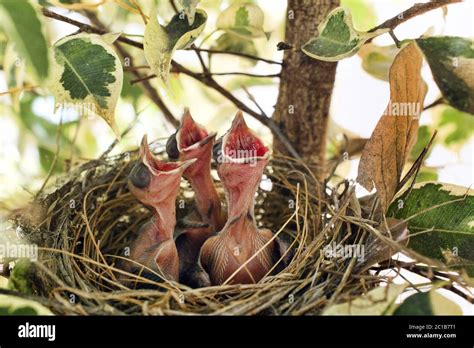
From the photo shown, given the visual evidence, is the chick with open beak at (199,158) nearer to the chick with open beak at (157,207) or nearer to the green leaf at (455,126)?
the chick with open beak at (157,207)

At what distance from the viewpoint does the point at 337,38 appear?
78 cm

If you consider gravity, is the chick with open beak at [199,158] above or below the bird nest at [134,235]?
above

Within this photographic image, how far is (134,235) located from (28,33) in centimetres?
50

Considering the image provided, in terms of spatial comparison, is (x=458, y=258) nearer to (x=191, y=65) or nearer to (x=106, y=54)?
(x=106, y=54)

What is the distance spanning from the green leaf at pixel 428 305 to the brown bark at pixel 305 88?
1.14 feet

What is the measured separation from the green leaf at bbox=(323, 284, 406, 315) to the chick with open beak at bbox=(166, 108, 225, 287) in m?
0.22

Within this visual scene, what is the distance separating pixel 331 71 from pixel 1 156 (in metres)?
0.57

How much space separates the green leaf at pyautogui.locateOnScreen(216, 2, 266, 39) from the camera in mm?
941

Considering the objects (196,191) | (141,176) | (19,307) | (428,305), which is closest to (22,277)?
(19,307)

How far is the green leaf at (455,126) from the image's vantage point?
1.06 m

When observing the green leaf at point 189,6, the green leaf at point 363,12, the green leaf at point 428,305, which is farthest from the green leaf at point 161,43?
the green leaf at point 363,12

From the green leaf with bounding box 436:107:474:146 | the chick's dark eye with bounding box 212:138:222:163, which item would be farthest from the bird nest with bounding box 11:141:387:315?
the green leaf with bounding box 436:107:474:146
